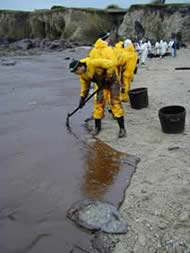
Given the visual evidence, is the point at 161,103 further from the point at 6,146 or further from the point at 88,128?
the point at 6,146

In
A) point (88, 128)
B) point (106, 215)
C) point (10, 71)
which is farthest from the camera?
point (10, 71)

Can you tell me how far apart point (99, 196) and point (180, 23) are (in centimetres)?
3394

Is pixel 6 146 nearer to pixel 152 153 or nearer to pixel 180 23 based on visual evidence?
pixel 152 153

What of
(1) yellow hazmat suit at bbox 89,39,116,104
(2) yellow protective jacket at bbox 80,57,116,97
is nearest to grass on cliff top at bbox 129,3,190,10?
(1) yellow hazmat suit at bbox 89,39,116,104

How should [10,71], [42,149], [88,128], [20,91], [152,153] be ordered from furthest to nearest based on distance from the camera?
[10,71], [20,91], [88,128], [42,149], [152,153]

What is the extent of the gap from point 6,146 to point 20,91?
23.4ft

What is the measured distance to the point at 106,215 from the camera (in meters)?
5.13

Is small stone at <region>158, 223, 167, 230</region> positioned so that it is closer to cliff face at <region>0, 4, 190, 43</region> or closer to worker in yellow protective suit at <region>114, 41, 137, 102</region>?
worker in yellow protective suit at <region>114, 41, 137, 102</region>

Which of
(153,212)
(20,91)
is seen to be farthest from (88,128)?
(20,91)

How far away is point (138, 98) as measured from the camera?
10352 millimetres

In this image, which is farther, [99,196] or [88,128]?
[88,128]

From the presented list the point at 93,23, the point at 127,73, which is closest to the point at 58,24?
the point at 93,23

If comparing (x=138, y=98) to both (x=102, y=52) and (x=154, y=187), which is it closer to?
(x=102, y=52)

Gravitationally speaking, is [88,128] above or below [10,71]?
above
